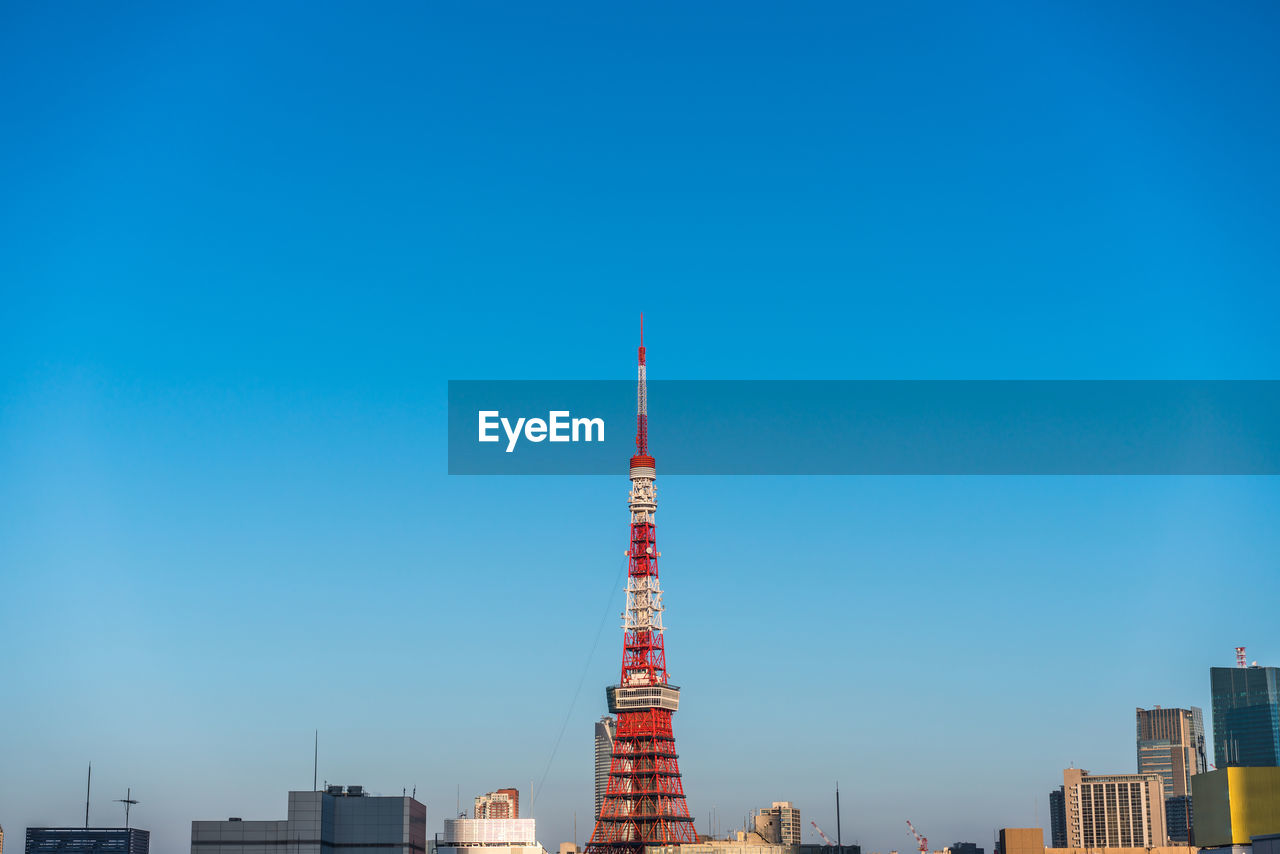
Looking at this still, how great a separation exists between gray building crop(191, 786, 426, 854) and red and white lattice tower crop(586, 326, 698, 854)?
3010cm

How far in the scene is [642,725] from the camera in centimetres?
18238

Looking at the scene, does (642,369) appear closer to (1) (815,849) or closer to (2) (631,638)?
(2) (631,638)

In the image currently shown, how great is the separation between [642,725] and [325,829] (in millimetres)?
47761

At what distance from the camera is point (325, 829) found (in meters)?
144

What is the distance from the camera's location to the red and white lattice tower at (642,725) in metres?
177

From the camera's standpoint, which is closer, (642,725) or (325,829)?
(325,829)

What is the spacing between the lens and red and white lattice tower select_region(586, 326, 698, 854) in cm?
17712

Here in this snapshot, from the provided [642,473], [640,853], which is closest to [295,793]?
[640,853]

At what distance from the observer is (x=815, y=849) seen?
182m

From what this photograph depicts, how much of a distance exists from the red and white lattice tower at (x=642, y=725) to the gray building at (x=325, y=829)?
3010 centimetres

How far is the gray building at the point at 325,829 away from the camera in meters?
142

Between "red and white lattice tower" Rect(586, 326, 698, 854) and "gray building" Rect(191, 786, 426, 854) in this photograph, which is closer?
"gray building" Rect(191, 786, 426, 854)

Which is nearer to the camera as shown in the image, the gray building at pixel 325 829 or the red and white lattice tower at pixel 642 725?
the gray building at pixel 325 829

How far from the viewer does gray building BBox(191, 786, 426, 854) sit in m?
142
